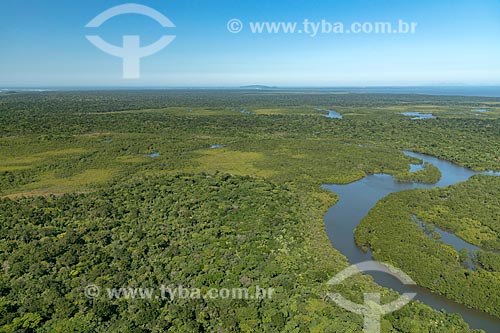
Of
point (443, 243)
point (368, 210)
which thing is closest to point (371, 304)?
point (443, 243)

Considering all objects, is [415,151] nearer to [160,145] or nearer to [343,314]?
[160,145]

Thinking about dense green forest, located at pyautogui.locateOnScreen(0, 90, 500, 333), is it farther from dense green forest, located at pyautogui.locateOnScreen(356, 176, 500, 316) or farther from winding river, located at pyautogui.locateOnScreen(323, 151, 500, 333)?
winding river, located at pyautogui.locateOnScreen(323, 151, 500, 333)

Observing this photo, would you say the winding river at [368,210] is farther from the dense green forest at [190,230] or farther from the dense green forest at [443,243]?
the dense green forest at [190,230]

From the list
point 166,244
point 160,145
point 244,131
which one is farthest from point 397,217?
point 244,131

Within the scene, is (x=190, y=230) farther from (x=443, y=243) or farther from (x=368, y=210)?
(x=443, y=243)

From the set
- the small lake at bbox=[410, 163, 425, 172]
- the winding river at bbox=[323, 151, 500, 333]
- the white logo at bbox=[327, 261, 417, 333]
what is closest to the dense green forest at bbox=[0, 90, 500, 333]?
the white logo at bbox=[327, 261, 417, 333]

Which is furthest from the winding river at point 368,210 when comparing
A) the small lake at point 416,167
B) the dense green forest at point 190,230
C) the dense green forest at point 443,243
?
the small lake at point 416,167

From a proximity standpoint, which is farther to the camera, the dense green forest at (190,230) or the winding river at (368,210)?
the winding river at (368,210)
